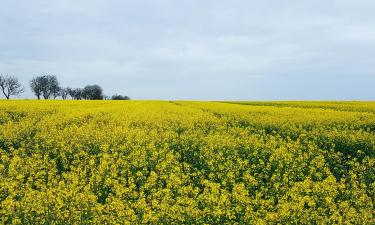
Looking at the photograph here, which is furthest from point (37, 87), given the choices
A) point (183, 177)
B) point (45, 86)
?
point (183, 177)

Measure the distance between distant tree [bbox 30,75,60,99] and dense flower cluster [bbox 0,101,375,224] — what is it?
364 ft

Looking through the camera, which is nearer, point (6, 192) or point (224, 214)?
point (224, 214)

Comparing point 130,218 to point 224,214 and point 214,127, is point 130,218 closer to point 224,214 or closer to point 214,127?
point 224,214

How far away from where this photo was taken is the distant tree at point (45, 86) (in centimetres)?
12678

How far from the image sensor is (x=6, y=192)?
9.30 m

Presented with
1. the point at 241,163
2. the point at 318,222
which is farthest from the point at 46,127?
the point at 318,222

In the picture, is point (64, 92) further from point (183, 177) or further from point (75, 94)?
point (183, 177)

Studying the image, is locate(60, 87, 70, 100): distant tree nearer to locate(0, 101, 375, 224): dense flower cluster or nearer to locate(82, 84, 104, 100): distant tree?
locate(82, 84, 104, 100): distant tree

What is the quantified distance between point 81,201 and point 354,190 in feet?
18.5

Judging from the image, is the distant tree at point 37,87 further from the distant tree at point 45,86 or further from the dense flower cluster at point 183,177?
the dense flower cluster at point 183,177

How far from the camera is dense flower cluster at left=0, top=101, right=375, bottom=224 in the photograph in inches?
281

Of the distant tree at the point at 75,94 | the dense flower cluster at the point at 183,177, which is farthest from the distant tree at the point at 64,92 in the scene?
the dense flower cluster at the point at 183,177

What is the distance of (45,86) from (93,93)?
18.0 m

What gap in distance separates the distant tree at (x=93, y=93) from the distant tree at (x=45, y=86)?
12.4 m
